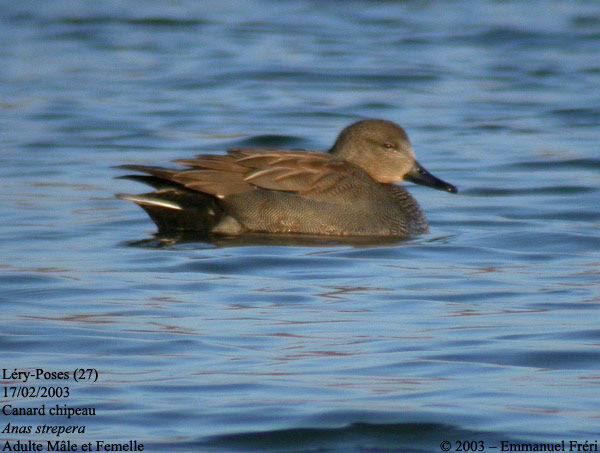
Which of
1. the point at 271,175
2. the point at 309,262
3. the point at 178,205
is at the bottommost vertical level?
the point at 309,262

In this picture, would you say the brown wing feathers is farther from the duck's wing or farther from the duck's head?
the duck's head

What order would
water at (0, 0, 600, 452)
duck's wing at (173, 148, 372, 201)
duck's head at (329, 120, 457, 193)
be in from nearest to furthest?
water at (0, 0, 600, 452), duck's wing at (173, 148, 372, 201), duck's head at (329, 120, 457, 193)

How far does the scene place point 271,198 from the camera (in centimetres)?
867

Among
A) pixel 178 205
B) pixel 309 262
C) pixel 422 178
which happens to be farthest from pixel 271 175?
pixel 422 178

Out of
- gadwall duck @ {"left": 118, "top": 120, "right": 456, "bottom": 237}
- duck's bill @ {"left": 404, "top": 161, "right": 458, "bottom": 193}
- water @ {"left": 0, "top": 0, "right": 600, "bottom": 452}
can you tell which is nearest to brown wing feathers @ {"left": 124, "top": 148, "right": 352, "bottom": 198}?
gadwall duck @ {"left": 118, "top": 120, "right": 456, "bottom": 237}

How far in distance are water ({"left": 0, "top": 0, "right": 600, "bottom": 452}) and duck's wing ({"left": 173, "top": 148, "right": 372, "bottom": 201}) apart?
0.38 metres

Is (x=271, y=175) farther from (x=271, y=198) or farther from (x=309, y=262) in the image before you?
(x=309, y=262)

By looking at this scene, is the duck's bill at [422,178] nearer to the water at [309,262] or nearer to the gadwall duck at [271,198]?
the water at [309,262]

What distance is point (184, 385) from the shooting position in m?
5.36

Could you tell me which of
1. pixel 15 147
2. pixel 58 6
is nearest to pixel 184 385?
pixel 15 147

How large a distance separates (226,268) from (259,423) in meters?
2.92

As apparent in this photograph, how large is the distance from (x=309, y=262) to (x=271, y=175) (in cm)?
90

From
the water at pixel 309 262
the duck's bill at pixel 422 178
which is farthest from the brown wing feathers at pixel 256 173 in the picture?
the duck's bill at pixel 422 178

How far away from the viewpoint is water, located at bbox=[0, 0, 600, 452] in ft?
16.7
